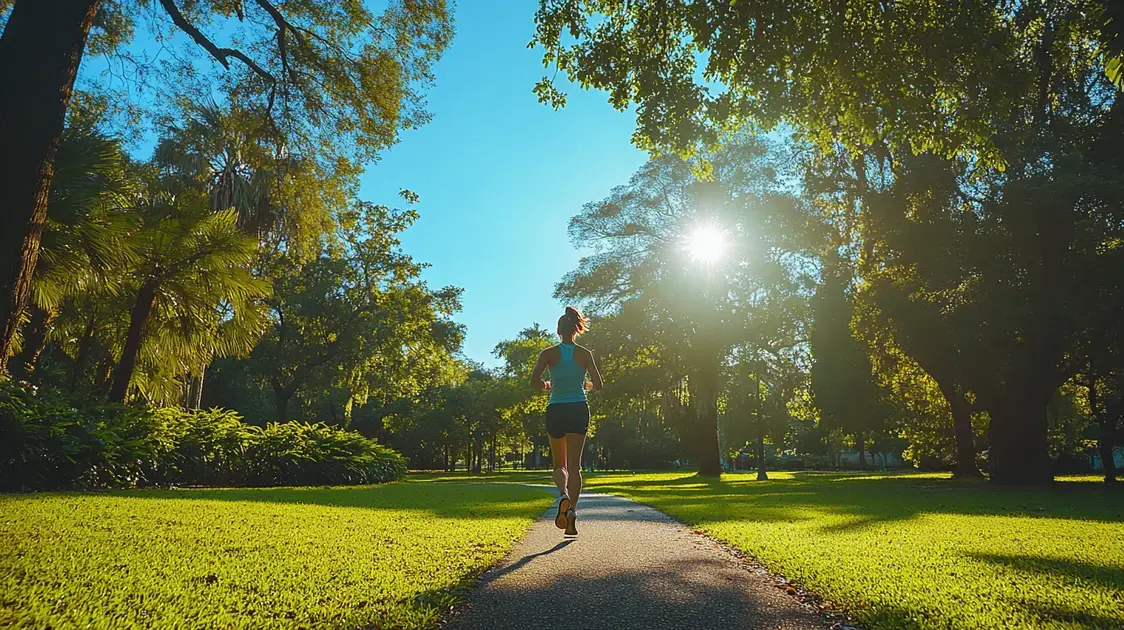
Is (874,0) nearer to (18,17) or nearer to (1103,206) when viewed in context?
(18,17)

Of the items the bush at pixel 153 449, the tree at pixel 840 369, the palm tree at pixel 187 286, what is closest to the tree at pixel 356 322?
the bush at pixel 153 449

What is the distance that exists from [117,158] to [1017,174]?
2109cm

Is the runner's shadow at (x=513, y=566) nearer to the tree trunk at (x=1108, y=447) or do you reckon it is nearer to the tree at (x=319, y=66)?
the tree at (x=319, y=66)

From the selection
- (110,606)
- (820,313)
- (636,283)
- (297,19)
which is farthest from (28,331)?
(820,313)

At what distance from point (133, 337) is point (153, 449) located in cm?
317

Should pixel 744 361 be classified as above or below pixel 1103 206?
below

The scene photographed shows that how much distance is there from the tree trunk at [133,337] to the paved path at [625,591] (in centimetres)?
1167

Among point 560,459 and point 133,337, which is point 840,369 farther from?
point 560,459

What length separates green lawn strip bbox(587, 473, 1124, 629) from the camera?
353cm

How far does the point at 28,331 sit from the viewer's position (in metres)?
13.7

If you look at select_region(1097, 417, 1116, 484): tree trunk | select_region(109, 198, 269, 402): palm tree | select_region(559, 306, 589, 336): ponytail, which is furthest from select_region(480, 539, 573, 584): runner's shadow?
select_region(1097, 417, 1116, 484): tree trunk

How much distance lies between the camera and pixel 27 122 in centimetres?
501

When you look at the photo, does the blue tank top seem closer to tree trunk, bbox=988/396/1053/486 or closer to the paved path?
the paved path

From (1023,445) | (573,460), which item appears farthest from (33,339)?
(1023,445)
